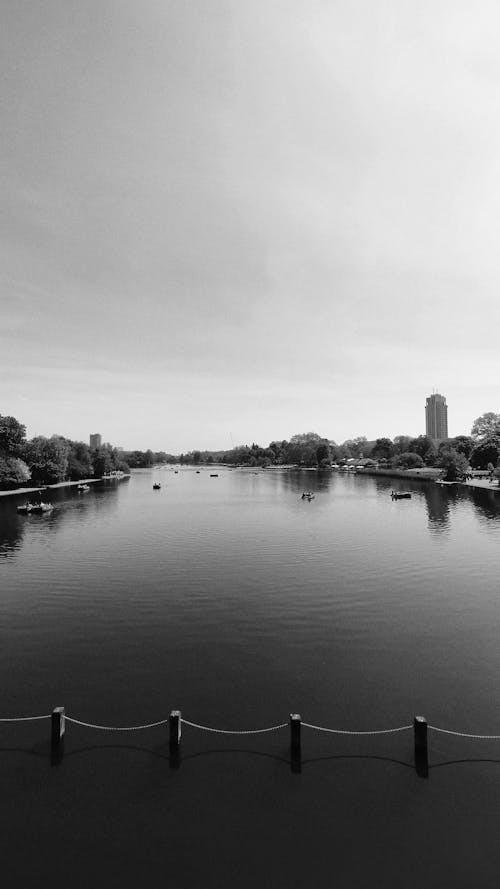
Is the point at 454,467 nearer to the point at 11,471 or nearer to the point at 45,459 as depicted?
the point at 45,459

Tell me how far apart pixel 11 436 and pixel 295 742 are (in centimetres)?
12820

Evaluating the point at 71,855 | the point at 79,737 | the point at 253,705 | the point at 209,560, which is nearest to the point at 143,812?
the point at 71,855

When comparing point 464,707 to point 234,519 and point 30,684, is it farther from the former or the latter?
point 234,519

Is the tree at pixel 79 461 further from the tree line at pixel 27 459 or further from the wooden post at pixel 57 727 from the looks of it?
the wooden post at pixel 57 727

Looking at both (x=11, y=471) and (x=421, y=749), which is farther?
(x=11, y=471)

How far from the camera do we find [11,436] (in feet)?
411

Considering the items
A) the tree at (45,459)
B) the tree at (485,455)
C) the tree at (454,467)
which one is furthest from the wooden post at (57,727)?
the tree at (485,455)

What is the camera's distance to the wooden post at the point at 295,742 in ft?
52.7

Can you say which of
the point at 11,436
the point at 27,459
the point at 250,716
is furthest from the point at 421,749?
the point at 27,459

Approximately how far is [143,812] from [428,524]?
213ft

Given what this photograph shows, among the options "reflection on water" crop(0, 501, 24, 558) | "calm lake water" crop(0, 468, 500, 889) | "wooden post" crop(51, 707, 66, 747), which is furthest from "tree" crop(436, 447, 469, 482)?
"wooden post" crop(51, 707, 66, 747)

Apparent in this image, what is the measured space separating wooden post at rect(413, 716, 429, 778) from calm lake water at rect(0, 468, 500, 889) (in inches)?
9.1

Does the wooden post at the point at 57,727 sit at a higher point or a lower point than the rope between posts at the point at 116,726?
higher

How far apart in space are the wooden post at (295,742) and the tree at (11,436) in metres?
127
